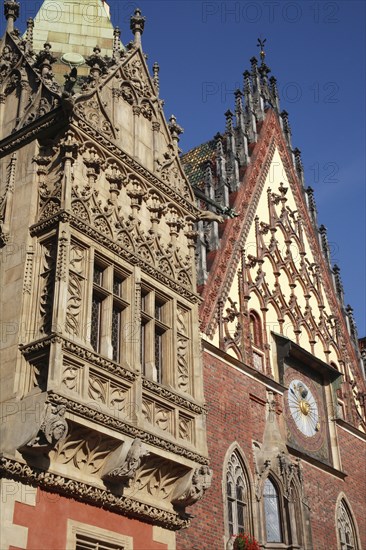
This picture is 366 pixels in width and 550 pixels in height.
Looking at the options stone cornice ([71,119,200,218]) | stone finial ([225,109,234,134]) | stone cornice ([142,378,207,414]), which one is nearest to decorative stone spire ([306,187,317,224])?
stone finial ([225,109,234,134])

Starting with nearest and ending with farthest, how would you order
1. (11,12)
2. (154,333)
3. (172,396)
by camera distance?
(172,396), (154,333), (11,12)

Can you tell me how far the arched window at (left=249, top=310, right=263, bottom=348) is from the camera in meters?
18.3

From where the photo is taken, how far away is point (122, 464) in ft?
36.1

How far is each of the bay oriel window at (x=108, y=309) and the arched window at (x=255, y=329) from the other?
623cm

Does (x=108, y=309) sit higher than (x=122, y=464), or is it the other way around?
(x=108, y=309)

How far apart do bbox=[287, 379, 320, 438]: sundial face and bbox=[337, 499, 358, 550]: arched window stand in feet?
5.80

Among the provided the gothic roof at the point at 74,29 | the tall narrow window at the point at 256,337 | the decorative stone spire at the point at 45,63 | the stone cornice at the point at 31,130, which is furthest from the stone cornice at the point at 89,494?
the gothic roof at the point at 74,29

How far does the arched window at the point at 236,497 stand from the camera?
15.1 metres

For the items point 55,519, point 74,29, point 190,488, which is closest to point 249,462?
point 190,488

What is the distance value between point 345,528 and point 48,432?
1087 cm

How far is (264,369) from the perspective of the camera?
59.0ft

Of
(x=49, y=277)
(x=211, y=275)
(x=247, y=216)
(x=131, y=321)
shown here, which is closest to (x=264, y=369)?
(x=211, y=275)

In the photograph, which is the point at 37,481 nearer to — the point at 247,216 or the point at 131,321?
the point at 131,321

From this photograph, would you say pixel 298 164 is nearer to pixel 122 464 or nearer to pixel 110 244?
pixel 110 244
